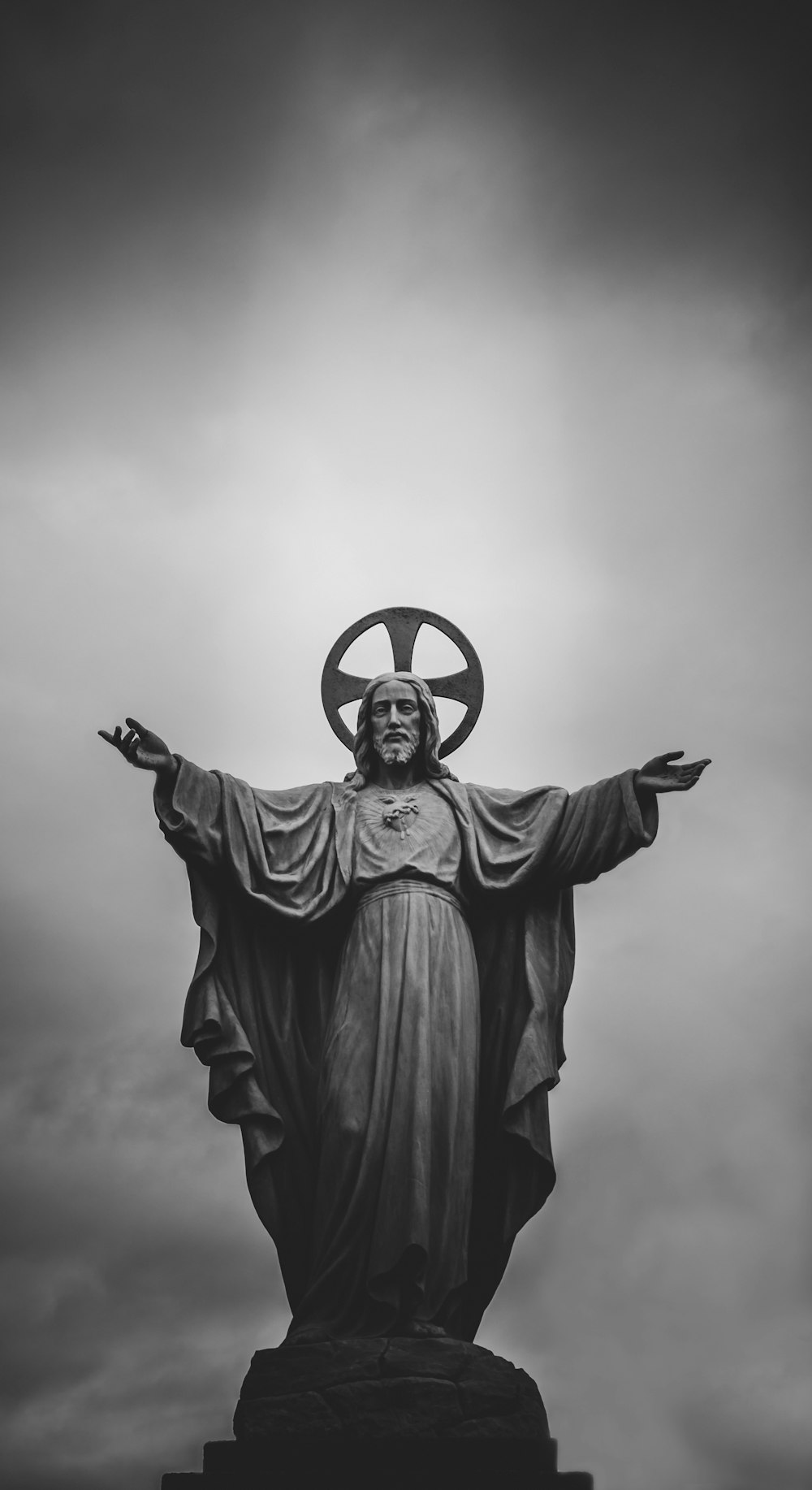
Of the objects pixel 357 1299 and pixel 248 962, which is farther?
pixel 248 962

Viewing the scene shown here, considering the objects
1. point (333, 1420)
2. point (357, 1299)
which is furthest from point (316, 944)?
point (333, 1420)

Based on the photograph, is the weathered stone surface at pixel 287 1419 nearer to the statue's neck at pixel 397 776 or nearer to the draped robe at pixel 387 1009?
the draped robe at pixel 387 1009

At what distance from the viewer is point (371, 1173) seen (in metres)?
10.3

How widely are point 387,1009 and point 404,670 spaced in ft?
9.58

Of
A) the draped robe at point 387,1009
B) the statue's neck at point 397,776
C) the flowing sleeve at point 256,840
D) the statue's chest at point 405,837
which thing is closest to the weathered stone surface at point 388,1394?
the draped robe at point 387,1009

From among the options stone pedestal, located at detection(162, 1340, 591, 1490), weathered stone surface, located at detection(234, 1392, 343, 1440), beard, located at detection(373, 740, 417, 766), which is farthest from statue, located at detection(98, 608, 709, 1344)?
weathered stone surface, located at detection(234, 1392, 343, 1440)

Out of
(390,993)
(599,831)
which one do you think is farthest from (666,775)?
(390,993)

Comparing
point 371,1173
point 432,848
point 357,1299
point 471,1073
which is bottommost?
point 357,1299

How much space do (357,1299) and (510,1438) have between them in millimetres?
1290

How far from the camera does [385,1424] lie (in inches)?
369

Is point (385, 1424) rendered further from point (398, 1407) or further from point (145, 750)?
point (145, 750)

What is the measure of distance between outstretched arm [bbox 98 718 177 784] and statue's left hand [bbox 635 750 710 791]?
318 cm

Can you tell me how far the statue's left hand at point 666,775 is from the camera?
37.3 ft

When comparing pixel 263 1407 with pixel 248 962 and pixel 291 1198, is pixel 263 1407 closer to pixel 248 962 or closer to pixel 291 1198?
pixel 291 1198
